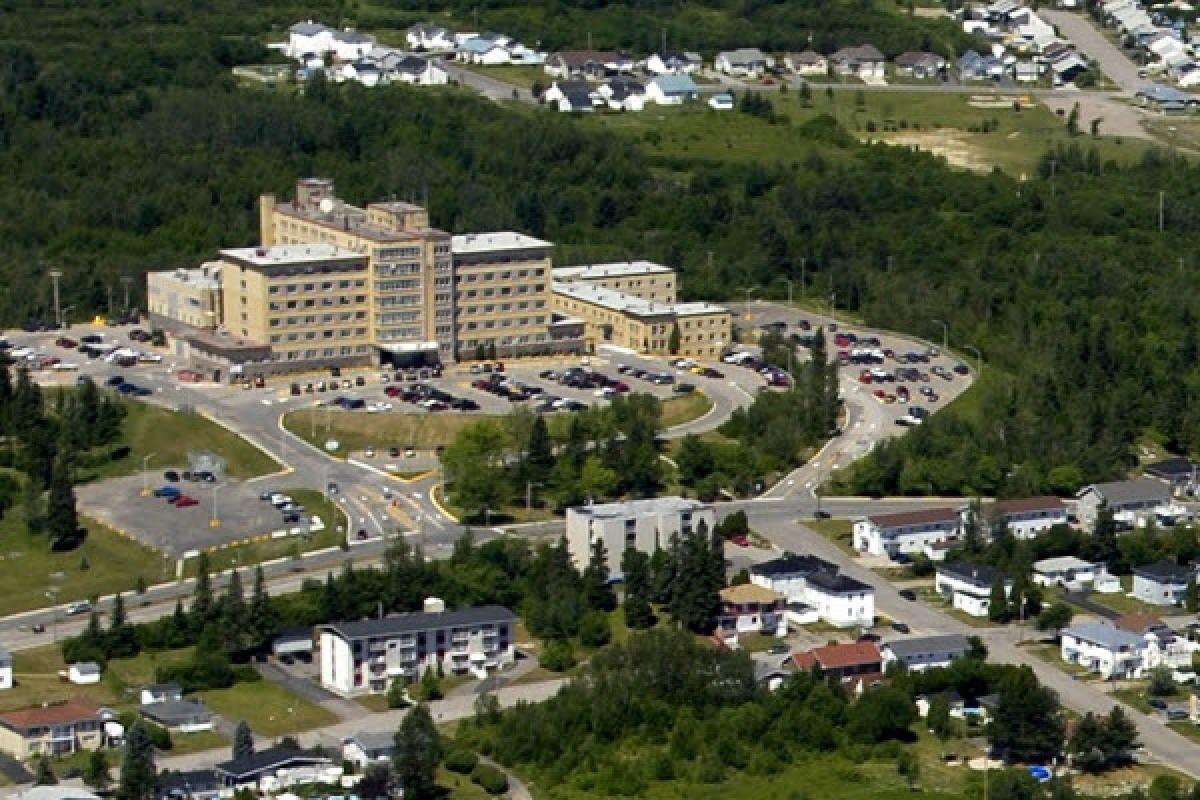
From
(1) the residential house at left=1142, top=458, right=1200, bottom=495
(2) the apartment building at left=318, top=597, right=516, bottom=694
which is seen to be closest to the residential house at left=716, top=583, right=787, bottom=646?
(2) the apartment building at left=318, top=597, right=516, bottom=694

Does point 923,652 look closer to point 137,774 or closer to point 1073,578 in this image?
point 1073,578

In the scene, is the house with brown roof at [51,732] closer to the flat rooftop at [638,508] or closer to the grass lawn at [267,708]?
the grass lawn at [267,708]

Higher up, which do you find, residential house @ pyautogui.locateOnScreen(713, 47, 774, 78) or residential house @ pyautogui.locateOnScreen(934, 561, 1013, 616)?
residential house @ pyautogui.locateOnScreen(934, 561, 1013, 616)

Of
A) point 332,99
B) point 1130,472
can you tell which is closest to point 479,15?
point 332,99

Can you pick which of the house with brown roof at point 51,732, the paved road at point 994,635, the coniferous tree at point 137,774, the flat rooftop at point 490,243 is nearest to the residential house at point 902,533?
the paved road at point 994,635

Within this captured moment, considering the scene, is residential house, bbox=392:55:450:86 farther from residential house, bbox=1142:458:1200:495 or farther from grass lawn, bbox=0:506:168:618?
grass lawn, bbox=0:506:168:618
